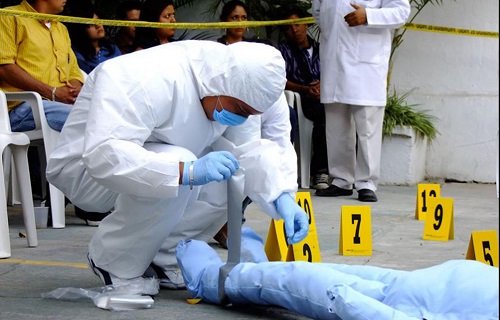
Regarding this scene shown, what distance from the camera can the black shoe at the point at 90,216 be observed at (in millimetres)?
5320

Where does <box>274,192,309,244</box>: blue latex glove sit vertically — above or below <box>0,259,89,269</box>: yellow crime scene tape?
above

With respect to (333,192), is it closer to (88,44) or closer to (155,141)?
(88,44)

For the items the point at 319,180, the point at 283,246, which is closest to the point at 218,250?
the point at 283,246

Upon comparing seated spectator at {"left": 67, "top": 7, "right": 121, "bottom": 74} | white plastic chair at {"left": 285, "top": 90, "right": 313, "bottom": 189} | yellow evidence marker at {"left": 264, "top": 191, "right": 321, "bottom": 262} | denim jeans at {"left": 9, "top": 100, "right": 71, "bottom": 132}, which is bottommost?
white plastic chair at {"left": 285, "top": 90, "right": 313, "bottom": 189}

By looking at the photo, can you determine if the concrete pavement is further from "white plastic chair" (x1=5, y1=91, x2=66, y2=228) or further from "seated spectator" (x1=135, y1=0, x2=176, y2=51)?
"seated spectator" (x1=135, y1=0, x2=176, y2=51)

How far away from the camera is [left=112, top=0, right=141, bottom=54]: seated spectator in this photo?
23.4 ft

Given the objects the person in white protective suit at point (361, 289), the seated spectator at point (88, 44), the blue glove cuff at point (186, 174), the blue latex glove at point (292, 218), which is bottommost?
the person in white protective suit at point (361, 289)

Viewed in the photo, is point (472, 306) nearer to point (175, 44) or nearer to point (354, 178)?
point (175, 44)

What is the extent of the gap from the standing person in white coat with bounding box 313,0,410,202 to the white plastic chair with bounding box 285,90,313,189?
67cm

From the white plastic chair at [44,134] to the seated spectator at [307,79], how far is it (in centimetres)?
281

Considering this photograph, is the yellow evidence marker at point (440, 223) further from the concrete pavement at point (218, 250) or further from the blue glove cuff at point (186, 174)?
the blue glove cuff at point (186, 174)

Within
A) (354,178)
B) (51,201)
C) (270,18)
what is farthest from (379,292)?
(270,18)

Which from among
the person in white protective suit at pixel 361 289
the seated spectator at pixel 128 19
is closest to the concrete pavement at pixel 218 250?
the person in white protective suit at pixel 361 289

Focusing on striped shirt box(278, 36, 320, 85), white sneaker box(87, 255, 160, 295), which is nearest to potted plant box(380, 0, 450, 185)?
striped shirt box(278, 36, 320, 85)
